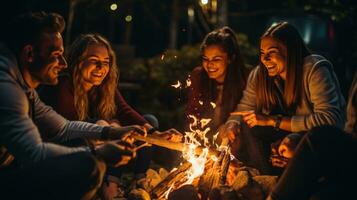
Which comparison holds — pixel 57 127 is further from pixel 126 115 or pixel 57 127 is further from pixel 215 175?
pixel 215 175

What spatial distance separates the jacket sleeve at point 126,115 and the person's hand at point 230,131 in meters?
0.93

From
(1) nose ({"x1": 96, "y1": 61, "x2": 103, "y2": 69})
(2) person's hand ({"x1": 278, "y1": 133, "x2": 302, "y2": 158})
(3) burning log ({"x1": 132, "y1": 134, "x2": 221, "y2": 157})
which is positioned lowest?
(3) burning log ({"x1": 132, "y1": 134, "x2": 221, "y2": 157})

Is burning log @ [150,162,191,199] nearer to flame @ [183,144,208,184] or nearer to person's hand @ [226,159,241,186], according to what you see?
flame @ [183,144,208,184]

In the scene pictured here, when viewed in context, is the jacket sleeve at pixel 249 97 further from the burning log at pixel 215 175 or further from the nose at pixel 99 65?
the nose at pixel 99 65

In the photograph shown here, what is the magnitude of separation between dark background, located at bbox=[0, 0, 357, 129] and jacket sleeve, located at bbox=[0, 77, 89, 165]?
2862mm

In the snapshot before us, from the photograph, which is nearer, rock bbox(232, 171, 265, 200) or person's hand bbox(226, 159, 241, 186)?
rock bbox(232, 171, 265, 200)

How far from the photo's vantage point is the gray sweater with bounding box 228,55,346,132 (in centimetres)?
517

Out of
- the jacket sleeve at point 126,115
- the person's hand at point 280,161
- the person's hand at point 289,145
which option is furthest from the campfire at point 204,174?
the jacket sleeve at point 126,115

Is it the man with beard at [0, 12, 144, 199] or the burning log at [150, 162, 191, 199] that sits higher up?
the man with beard at [0, 12, 144, 199]

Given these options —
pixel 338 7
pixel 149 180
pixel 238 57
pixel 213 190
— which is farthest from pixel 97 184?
pixel 338 7

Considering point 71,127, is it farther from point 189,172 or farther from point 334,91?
point 334,91

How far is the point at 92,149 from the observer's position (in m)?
3.92

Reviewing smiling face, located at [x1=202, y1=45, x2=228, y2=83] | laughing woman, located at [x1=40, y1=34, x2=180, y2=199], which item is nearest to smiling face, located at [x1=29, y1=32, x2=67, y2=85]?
laughing woman, located at [x1=40, y1=34, x2=180, y2=199]

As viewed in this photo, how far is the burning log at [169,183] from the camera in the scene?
16.3ft
